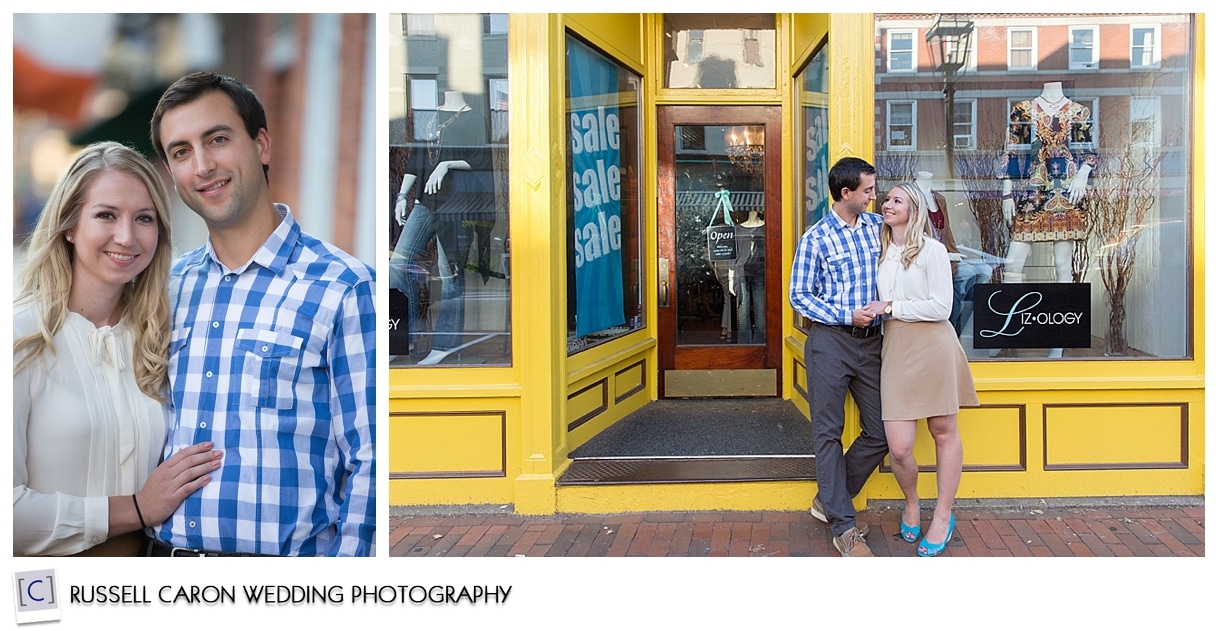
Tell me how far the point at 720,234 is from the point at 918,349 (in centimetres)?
263

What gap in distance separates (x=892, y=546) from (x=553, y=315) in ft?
6.62

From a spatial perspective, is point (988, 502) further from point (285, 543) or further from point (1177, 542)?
point (285, 543)

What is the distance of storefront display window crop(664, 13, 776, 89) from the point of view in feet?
20.8

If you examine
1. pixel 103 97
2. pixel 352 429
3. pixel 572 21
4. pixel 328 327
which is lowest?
pixel 352 429

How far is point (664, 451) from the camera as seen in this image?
5.12 m

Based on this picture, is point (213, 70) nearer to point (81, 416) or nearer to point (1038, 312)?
point (81, 416)

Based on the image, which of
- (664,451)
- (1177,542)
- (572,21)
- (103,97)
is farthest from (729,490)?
(103,97)

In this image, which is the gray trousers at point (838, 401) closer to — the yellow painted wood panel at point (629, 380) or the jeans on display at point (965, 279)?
the jeans on display at point (965, 279)

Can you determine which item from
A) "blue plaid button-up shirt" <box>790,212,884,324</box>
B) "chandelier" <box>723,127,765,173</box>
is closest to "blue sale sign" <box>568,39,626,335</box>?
"chandelier" <box>723,127,765,173</box>

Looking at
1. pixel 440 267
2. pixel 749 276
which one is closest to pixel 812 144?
pixel 749 276

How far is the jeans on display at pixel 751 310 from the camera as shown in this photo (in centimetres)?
645

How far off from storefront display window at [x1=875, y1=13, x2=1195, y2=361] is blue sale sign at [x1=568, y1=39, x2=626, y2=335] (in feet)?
5.53

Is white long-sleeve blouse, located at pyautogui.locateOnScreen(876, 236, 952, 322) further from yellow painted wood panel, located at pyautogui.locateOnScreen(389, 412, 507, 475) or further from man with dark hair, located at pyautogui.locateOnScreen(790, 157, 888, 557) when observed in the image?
yellow painted wood panel, located at pyautogui.locateOnScreen(389, 412, 507, 475)

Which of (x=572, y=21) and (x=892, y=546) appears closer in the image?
(x=892, y=546)
